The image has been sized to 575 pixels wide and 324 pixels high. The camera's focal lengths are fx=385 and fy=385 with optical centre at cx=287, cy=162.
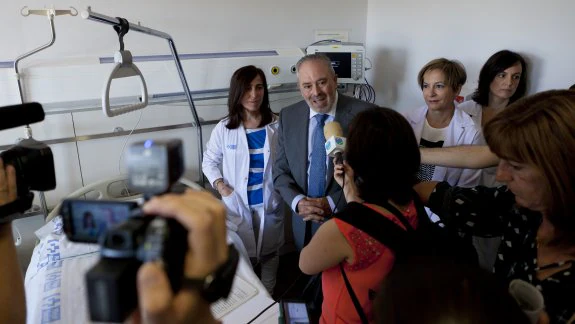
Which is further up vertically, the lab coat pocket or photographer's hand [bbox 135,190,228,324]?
photographer's hand [bbox 135,190,228,324]

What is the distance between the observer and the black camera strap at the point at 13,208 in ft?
2.52

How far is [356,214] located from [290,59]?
2.01 meters

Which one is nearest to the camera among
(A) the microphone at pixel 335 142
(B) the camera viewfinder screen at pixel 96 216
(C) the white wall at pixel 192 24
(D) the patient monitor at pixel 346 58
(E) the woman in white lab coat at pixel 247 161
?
(B) the camera viewfinder screen at pixel 96 216

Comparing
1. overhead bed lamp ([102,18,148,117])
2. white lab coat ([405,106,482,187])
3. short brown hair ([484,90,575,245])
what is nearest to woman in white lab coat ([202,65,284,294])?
overhead bed lamp ([102,18,148,117])

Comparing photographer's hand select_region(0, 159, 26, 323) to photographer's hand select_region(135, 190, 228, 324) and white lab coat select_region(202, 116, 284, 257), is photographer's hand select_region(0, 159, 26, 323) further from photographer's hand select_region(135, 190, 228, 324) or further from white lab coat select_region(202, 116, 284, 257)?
white lab coat select_region(202, 116, 284, 257)

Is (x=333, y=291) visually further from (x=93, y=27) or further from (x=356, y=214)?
(x=93, y=27)

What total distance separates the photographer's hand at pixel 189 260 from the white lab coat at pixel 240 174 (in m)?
1.84

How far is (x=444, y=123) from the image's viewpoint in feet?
6.59

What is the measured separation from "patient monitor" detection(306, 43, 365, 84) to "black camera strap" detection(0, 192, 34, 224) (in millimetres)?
2303

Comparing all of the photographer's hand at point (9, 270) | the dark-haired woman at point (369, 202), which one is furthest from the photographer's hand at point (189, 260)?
the dark-haired woman at point (369, 202)

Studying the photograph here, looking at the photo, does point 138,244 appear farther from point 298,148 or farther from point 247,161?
point 247,161

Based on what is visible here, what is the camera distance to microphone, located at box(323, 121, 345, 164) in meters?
1.43

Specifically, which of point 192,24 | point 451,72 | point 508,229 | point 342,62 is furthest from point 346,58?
point 508,229

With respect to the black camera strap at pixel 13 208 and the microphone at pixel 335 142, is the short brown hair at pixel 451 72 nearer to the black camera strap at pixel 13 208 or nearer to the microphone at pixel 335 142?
the microphone at pixel 335 142
